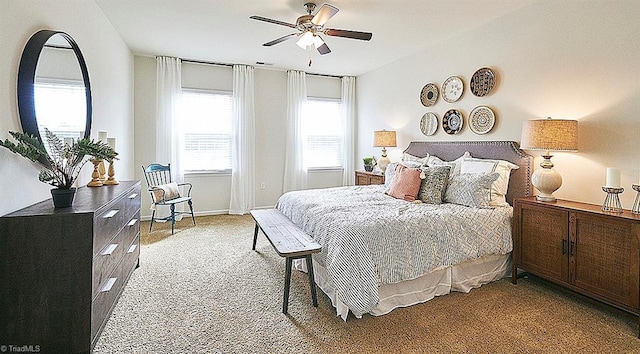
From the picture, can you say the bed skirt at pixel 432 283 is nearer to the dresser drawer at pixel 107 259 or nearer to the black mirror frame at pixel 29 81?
the dresser drawer at pixel 107 259

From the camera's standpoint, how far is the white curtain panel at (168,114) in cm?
517

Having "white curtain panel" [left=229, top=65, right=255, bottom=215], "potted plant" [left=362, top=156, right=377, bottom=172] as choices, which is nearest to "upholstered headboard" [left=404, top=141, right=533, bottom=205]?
"potted plant" [left=362, top=156, right=377, bottom=172]

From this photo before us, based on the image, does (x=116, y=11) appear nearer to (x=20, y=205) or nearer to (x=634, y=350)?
(x=20, y=205)

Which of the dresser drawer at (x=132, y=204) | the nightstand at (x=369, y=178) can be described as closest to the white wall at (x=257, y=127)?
the nightstand at (x=369, y=178)

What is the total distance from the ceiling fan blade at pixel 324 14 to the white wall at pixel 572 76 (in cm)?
207

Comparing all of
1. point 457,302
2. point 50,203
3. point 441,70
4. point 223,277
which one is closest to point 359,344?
point 457,302

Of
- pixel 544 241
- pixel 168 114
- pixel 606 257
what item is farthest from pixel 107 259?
pixel 168 114

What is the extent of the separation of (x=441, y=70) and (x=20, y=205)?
14.8ft

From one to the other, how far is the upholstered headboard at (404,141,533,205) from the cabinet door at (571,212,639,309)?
859 mm

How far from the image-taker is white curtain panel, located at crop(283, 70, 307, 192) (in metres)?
6.04

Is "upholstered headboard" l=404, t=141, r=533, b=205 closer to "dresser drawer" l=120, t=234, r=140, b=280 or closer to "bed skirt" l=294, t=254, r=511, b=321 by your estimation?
"bed skirt" l=294, t=254, r=511, b=321

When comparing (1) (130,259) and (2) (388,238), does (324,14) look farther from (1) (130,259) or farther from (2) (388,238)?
(1) (130,259)

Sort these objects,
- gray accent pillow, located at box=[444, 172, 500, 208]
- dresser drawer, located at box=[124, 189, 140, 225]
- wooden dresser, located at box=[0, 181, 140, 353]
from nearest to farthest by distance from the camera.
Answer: wooden dresser, located at box=[0, 181, 140, 353] < dresser drawer, located at box=[124, 189, 140, 225] < gray accent pillow, located at box=[444, 172, 500, 208]

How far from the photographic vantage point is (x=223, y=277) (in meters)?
3.06
